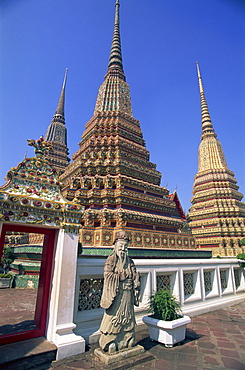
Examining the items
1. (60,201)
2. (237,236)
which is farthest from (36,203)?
(237,236)

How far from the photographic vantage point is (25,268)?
12.8 metres

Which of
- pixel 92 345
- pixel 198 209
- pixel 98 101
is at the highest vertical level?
pixel 98 101

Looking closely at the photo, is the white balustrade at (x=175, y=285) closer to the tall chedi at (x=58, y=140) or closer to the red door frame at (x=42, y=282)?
the red door frame at (x=42, y=282)

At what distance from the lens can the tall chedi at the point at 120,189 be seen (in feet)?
42.9

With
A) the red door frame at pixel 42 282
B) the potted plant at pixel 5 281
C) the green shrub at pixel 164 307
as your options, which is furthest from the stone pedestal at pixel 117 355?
the potted plant at pixel 5 281

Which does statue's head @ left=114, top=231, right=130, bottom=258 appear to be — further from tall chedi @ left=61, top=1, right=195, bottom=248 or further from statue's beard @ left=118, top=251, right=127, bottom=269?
A: tall chedi @ left=61, top=1, right=195, bottom=248

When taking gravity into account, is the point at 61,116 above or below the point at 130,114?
above

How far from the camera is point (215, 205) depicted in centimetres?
2455

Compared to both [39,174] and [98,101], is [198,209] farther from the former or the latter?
[39,174]

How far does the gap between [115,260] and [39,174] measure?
265 centimetres

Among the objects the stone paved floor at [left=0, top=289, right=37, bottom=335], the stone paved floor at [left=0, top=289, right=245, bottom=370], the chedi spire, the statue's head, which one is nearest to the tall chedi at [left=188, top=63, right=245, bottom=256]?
the chedi spire

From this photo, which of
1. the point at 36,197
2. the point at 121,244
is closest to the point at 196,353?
the point at 121,244

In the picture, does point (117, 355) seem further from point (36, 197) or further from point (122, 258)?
point (36, 197)

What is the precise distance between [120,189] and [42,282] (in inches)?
352
